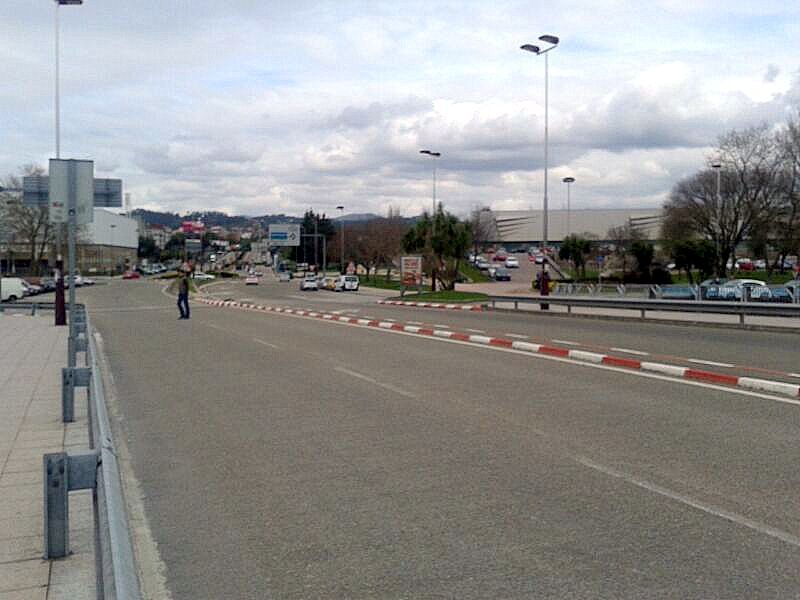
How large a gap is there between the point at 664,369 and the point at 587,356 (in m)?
2.30

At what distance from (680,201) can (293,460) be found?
58613 millimetres

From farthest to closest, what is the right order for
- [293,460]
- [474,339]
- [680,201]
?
[680,201] < [474,339] < [293,460]

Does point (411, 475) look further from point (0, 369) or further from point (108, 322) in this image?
point (108, 322)

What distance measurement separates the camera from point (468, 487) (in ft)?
22.9

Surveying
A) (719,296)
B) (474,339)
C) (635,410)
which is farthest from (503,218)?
(635,410)

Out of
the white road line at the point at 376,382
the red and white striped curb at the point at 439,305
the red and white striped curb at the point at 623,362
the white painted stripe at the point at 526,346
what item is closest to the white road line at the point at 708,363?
the red and white striped curb at the point at 623,362

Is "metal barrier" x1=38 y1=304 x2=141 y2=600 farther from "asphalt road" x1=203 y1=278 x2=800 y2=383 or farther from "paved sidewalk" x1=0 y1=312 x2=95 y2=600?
"asphalt road" x1=203 y1=278 x2=800 y2=383

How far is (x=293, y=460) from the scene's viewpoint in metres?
8.16

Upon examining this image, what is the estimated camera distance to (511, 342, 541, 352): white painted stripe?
18312mm

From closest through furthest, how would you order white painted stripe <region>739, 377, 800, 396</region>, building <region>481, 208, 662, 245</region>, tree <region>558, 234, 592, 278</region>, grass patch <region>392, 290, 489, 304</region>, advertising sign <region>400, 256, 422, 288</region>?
white painted stripe <region>739, 377, 800, 396</region>
grass patch <region>392, 290, 489, 304</region>
advertising sign <region>400, 256, 422, 288</region>
tree <region>558, 234, 592, 278</region>
building <region>481, 208, 662, 245</region>

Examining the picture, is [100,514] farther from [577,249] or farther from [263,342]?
[577,249]

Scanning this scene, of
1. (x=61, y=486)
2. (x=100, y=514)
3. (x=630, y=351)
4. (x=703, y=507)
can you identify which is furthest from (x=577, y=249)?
(x=100, y=514)

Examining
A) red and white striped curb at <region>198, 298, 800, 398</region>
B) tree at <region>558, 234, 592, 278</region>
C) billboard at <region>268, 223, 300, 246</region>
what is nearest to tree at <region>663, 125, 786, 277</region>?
tree at <region>558, 234, 592, 278</region>

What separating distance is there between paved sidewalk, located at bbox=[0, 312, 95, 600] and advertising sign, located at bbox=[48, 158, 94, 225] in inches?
117
